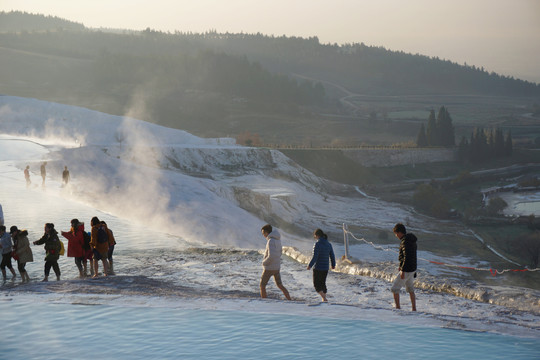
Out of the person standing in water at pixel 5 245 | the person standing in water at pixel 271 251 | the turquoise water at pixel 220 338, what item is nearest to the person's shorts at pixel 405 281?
the turquoise water at pixel 220 338

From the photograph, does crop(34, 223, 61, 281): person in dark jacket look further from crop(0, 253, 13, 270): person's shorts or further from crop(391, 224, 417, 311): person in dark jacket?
crop(391, 224, 417, 311): person in dark jacket

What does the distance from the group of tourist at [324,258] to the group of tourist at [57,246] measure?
14.8 feet

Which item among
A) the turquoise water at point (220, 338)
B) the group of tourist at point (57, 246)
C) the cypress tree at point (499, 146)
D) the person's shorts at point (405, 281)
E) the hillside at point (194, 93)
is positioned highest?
the hillside at point (194, 93)

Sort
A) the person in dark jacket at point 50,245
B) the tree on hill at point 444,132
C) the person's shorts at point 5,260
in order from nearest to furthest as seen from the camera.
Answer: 1. the person in dark jacket at point 50,245
2. the person's shorts at point 5,260
3. the tree on hill at point 444,132

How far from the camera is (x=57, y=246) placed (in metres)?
14.6

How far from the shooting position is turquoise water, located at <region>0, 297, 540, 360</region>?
9250 millimetres

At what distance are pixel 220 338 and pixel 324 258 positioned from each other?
3.06 m

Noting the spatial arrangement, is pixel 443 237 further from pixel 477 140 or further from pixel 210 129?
pixel 210 129

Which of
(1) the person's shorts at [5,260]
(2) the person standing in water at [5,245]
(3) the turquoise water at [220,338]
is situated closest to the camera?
(3) the turquoise water at [220,338]

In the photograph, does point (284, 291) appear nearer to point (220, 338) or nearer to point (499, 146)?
point (220, 338)

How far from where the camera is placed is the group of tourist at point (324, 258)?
1147cm

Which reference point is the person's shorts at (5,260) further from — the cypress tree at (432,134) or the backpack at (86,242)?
the cypress tree at (432,134)

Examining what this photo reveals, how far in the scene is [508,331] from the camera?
10609 millimetres

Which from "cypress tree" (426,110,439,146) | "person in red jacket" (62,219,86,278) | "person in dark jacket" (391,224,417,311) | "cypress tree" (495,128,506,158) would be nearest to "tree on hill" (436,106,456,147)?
"cypress tree" (426,110,439,146)
